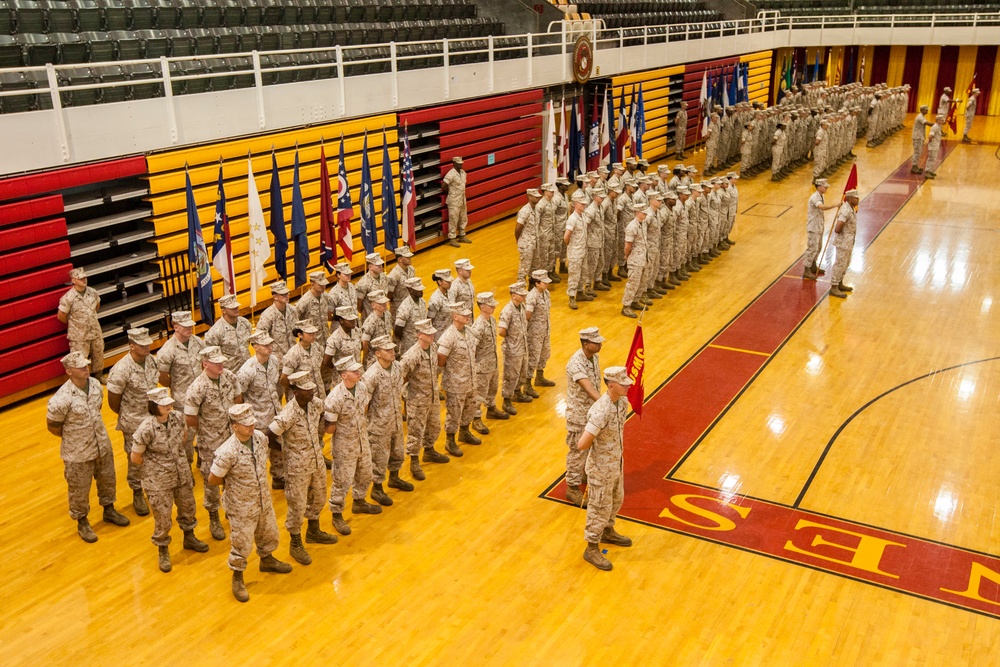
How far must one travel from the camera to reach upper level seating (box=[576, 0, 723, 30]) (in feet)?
83.7

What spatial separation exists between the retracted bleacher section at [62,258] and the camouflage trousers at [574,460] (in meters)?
6.22

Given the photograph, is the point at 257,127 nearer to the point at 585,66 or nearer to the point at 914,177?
the point at 585,66

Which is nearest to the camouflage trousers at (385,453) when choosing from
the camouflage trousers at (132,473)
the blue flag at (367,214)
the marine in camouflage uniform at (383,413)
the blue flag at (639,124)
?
the marine in camouflage uniform at (383,413)

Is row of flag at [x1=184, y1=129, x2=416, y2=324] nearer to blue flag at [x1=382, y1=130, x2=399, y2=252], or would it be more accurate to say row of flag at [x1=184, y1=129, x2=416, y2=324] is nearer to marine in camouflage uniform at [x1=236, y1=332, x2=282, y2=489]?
blue flag at [x1=382, y1=130, x2=399, y2=252]

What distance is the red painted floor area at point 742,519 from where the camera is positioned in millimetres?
7059

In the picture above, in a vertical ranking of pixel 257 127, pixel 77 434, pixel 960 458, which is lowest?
pixel 960 458

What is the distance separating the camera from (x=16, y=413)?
10055 millimetres

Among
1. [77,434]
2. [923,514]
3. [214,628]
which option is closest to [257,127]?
[77,434]

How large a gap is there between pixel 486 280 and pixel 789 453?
21.9ft

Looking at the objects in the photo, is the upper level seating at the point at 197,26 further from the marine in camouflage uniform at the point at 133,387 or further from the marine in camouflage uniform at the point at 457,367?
the marine in camouflage uniform at the point at 457,367

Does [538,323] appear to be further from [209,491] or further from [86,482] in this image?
[86,482]

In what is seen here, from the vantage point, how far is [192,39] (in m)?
12.7

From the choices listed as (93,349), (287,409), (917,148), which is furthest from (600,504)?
(917,148)

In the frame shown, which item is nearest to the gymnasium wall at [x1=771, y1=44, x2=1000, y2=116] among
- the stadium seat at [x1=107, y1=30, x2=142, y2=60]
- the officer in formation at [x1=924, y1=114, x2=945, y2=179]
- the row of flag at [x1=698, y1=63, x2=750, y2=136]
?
the row of flag at [x1=698, y1=63, x2=750, y2=136]
